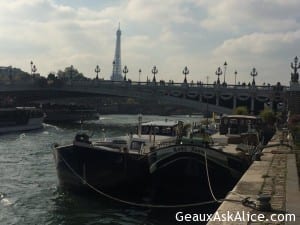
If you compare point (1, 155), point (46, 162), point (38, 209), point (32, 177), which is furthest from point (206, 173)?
point (1, 155)

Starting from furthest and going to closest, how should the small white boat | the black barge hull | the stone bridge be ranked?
the stone bridge, the small white boat, the black barge hull

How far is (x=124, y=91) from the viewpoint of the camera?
9994 cm

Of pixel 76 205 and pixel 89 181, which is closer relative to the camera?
pixel 76 205

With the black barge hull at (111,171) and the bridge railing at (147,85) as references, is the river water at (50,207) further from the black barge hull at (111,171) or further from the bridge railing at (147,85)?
the bridge railing at (147,85)

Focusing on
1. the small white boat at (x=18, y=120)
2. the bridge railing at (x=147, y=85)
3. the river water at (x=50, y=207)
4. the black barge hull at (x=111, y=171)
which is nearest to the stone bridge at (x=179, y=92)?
the bridge railing at (x=147, y=85)

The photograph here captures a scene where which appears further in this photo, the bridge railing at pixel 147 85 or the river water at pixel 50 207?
the bridge railing at pixel 147 85

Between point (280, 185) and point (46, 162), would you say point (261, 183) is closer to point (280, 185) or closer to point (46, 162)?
point (280, 185)

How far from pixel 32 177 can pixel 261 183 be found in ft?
63.8

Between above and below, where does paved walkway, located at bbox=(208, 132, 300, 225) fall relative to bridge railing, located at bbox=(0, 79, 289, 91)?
below

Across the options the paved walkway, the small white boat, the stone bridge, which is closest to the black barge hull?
the paved walkway

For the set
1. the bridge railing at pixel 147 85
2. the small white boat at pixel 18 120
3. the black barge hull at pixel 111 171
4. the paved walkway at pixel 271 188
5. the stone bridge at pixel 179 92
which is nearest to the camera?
the paved walkway at pixel 271 188

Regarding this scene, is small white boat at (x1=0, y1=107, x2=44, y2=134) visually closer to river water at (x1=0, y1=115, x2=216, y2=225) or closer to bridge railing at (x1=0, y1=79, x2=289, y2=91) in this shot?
bridge railing at (x1=0, y1=79, x2=289, y2=91)

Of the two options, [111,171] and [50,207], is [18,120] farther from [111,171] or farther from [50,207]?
[50,207]

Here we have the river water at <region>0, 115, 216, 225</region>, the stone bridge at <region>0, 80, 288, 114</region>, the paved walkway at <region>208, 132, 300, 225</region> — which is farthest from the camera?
the stone bridge at <region>0, 80, 288, 114</region>
